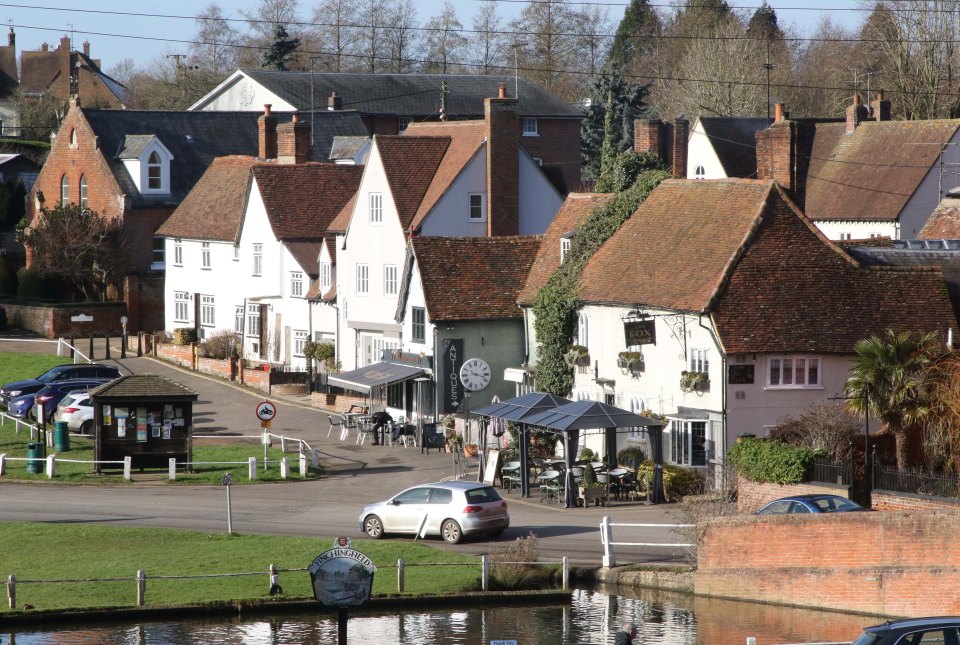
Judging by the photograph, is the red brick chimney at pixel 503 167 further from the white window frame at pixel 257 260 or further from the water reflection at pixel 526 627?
the water reflection at pixel 526 627

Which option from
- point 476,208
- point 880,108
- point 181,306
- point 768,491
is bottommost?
point 768,491

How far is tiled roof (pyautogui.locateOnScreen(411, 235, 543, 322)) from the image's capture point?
1948 inches

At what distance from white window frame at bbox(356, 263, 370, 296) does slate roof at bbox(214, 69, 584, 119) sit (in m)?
37.2

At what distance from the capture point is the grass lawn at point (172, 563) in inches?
1133

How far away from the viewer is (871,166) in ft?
233

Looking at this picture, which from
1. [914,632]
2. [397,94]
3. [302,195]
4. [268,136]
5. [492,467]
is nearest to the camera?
[914,632]

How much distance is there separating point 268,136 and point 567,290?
31.0m

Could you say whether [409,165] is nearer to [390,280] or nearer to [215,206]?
[390,280]

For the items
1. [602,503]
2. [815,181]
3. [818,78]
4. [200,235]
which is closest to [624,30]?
[818,78]

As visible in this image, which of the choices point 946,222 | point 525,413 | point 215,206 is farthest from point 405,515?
point 215,206

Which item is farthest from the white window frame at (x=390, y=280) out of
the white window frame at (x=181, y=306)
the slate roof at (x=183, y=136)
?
the slate roof at (x=183, y=136)

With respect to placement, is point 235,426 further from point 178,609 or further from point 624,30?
point 624,30

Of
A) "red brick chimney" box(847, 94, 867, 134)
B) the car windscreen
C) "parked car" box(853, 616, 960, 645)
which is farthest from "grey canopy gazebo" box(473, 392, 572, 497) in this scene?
"red brick chimney" box(847, 94, 867, 134)

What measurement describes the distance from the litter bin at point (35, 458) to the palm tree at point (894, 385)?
905 inches
